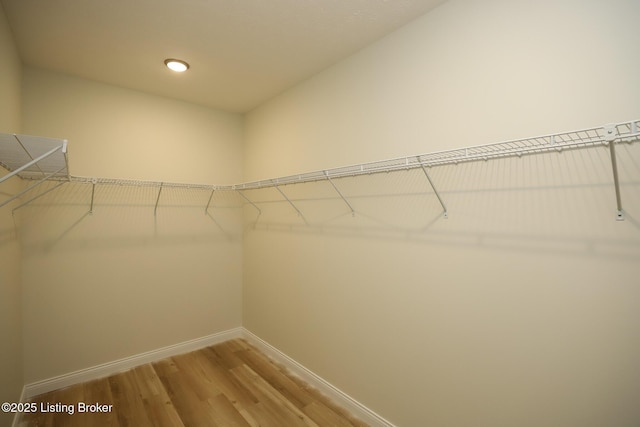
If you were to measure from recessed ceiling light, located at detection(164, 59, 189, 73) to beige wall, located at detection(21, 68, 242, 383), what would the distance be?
66 centimetres

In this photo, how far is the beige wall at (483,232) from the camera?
1068 mm

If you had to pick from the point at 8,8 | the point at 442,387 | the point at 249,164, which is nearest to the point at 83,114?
the point at 8,8

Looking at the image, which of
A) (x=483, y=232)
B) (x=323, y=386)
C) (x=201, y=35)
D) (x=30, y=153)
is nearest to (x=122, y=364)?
(x=323, y=386)

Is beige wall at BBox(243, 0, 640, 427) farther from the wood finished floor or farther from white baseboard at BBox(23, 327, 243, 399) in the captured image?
white baseboard at BBox(23, 327, 243, 399)

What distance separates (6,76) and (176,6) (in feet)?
3.42

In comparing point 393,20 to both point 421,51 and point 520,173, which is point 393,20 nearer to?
point 421,51

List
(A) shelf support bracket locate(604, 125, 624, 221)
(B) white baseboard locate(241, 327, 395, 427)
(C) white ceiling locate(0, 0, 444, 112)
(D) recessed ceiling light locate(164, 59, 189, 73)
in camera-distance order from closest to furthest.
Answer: (A) shelf support bracket locate(604, 125, 624, 221) < (C) white ceiling locate(0, 0, 444, 112) < (B) white baseboard locate(241, 327, 395, 427) < (D) recessed ceiling light locate(164, 59, 189, 73)

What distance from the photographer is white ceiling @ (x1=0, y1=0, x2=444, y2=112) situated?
1.55 metres

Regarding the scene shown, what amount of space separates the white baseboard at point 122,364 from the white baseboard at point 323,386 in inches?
14.1

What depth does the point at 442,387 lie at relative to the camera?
5.04 ft

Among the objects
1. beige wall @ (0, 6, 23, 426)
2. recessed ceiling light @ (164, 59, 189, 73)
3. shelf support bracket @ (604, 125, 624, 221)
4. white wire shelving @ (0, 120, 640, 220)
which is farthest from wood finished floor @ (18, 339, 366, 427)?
recessed ceiling light @ (164, 59, 189, 73)

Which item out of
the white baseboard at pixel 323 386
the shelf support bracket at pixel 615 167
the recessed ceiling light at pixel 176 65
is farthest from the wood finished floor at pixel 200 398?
the recessed ceiling light at pixel 176 65

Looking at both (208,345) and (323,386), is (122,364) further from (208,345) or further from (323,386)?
(323,386)

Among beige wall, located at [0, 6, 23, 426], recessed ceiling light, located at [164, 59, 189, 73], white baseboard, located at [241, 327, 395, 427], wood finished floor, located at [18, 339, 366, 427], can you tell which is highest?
recessed ceiling light, located at [164, 59, 189, 73]
